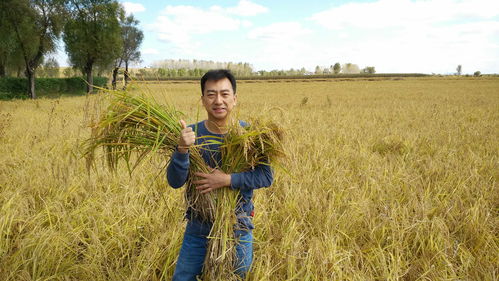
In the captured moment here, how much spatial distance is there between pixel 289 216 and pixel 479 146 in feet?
15.8

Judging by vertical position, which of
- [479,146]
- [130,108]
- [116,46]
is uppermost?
[116,46]

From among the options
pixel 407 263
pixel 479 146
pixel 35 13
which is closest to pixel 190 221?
pixel 407 263

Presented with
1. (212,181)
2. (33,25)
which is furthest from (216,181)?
(33,25)

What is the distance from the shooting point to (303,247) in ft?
7.80

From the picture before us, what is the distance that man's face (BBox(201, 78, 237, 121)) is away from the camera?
1759 mm

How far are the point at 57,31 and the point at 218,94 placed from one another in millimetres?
24413

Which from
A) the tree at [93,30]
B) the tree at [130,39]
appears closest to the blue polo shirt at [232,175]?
the tree at [93,30]

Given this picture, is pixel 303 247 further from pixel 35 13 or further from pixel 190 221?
pixel 35 13

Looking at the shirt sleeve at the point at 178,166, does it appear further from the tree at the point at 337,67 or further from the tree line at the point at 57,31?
the tree at the point at 337,67

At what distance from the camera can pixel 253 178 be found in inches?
68.1

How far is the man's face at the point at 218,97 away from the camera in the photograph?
1.76m

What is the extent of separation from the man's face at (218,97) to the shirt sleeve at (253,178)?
1.28 ft

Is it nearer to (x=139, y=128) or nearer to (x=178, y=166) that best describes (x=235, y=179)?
(x=178, y=166)

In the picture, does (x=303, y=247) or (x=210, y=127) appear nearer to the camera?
(x=210, y=127)
